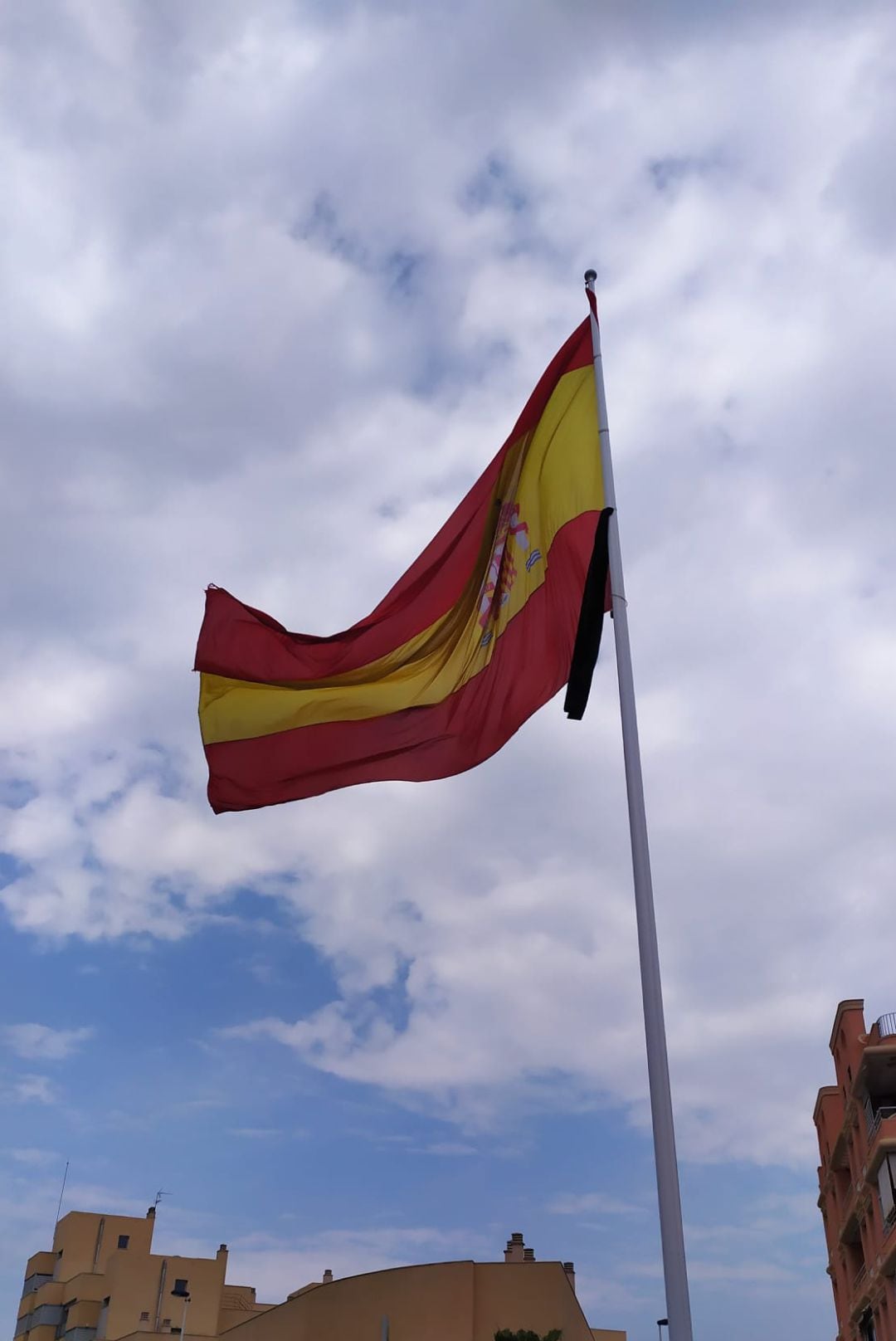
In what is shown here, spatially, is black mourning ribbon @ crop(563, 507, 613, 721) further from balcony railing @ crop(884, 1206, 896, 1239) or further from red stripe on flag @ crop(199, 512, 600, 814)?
balcony railing @ crop(884, 1206, 896, 1239)

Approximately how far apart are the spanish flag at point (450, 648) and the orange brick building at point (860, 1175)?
37.8m

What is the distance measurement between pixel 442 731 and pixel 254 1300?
85703 millimetres

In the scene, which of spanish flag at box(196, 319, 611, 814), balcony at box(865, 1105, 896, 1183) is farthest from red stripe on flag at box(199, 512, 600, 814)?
balcony at box(865, 1105, 896, 1183)

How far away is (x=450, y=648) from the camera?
13.8 metres

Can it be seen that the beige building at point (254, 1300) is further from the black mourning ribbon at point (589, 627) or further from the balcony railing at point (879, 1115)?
the black mourning ribbon at point (589, 627)

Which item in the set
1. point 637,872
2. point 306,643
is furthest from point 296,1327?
point 637,872

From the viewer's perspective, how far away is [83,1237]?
3374 inches

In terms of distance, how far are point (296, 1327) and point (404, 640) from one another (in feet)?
61.7

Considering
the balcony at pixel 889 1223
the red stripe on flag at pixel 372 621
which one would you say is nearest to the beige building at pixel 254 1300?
the balcony at pixel 889 1223

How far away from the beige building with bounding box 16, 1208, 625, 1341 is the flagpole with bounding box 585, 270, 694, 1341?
16.0m

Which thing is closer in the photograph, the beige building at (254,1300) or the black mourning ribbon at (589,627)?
the black mourning ribbon at (589,627)

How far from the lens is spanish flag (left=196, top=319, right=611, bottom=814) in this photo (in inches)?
473

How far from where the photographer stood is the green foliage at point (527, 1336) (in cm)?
2473

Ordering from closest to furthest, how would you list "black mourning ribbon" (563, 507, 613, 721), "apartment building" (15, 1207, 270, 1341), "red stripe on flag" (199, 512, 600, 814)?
"black mourning ribbon" (563, 507, 613, 721) < "red stripe on flag" (199, 512, 600, 814) < "apartment building" (15, 1207, 270, 1341)
